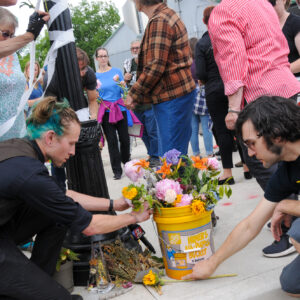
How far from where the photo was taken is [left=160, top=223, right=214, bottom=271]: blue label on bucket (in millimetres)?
2740

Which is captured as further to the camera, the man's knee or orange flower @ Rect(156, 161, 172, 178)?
orange flower @ Rect(156, 161, 172, 178)

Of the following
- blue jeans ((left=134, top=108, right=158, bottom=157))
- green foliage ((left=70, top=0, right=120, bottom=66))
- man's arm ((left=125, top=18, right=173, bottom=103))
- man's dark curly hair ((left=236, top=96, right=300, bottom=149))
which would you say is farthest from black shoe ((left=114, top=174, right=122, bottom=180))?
green foliage ((left=70, top=0, right=120, bottom=66))

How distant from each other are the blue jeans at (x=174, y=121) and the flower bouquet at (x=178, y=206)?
2.34ft

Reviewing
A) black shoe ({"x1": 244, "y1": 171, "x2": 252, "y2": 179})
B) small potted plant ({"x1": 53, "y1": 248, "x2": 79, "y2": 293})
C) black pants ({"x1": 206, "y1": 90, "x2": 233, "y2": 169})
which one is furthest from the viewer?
black shoe ({"x1": 244, "y1": 171, "x2": 252, "y2": 179})

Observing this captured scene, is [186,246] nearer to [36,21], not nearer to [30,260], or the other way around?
[30,260]

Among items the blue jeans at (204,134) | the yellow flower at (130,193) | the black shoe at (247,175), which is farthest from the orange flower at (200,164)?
the blue jeans at (204,134)

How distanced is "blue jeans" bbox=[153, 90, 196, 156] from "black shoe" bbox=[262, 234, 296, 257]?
1.10m

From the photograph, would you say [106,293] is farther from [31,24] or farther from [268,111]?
[31,24]

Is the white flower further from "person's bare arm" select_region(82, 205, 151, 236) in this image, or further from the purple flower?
the purple flower

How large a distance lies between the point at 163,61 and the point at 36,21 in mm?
1006

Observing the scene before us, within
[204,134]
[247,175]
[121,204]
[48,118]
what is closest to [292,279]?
[121,204]

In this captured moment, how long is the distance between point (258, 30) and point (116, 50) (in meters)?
31.0

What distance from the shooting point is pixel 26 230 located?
8.82 feet

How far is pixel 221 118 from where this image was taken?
16.1 ft
